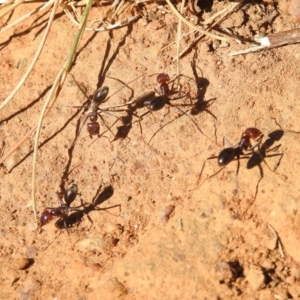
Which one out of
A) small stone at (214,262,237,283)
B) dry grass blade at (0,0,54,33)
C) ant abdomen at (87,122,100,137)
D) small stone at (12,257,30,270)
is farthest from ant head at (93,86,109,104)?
small stone at (214,262,237,283)

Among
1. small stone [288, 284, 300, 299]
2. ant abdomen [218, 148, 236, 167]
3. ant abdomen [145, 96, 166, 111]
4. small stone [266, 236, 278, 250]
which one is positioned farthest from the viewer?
ant abdomen [145, 96, 166, 111]

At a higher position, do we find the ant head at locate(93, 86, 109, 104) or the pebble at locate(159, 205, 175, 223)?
the ant head at locate(93, 86, 109, 104)

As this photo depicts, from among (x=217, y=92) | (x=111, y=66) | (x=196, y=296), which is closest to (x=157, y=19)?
(x=111, y=66)

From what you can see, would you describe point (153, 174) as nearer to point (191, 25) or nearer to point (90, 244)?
point (90, 244)

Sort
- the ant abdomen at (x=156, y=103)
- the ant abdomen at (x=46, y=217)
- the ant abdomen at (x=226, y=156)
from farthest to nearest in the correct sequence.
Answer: the ant abdomen at (x=156, y=103)
the ant abdomen at (x=46, y=217)
the ant abdomen at (x=226, y=156)

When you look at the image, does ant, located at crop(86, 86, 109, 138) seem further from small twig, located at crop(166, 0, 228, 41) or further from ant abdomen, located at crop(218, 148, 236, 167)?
ant abdomen, located at crop(218, 148, 236, 167)

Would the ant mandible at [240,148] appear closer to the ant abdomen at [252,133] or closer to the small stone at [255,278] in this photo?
the ant abdomen at [252,133]

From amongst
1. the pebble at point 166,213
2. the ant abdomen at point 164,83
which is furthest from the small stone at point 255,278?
the ant abdomen at point 164,83
